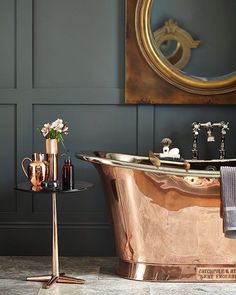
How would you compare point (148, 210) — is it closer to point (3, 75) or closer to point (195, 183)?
point (195, 183)

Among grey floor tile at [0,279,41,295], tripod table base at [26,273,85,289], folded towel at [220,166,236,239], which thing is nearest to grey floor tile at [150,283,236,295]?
folded towel at [220,166,236,239]

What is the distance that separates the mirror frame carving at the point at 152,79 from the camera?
381 cm

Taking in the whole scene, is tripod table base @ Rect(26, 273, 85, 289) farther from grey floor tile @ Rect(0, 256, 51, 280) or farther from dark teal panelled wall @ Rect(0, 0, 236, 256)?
dark teal panelled wall @ Rect(0, 0, 236, 256)

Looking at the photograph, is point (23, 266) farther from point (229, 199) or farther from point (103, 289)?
point (229, 199)

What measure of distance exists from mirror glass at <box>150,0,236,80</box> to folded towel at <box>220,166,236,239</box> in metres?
0.98

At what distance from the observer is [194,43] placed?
3.91m

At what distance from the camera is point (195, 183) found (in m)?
3.24

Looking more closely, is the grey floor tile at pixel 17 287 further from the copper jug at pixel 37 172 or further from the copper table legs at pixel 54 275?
the copper jug at pixel 37 172

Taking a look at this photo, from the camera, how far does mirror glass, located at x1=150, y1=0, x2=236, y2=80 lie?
3.89 metres

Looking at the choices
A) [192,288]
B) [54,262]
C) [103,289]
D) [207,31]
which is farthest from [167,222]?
[207,31]

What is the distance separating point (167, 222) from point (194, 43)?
130cm

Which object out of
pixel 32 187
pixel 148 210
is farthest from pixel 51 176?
pixel 148 210

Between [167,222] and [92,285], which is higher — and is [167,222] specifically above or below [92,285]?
above

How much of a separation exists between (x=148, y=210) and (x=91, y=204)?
0.77 meters
